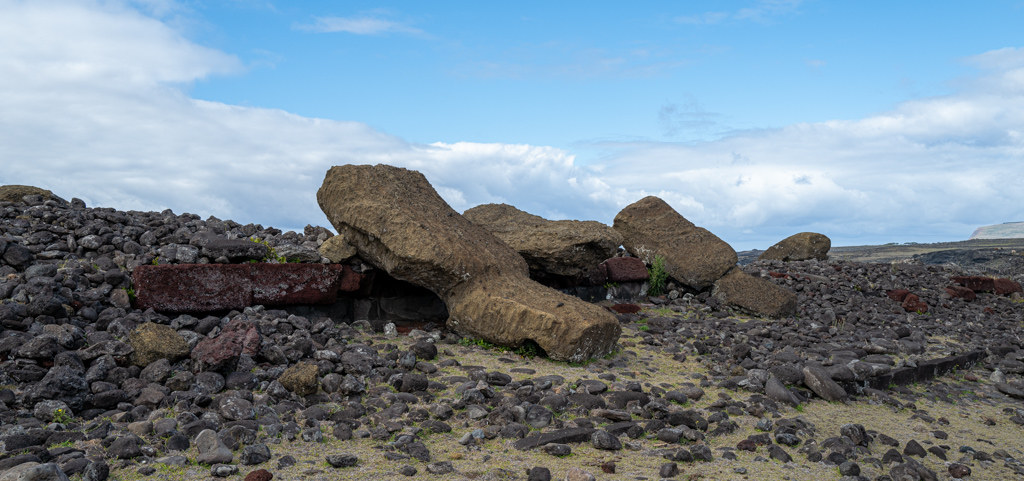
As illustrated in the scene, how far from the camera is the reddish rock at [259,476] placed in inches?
135

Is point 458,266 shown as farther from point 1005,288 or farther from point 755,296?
point 1005,288

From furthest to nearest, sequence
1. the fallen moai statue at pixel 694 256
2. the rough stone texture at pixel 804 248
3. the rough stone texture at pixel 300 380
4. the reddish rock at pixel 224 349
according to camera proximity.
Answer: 1. the rough stone texture at pixel 804 248
2. the fallen moai statue at pixel 694 256
3. the reddish rock at pixel 224 349
4. the rough stone texture at pixel 300 380

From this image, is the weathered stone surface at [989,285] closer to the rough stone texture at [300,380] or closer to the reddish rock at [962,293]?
the reddish rock at [962,293]

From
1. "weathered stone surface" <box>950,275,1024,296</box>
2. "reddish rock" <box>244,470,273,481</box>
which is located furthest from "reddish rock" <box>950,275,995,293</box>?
"reddish rock" <box>244,470,273,481</box>

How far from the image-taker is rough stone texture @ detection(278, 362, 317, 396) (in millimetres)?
4848

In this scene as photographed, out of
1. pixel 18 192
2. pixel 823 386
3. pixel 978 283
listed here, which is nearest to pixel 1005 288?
pixel 978 283

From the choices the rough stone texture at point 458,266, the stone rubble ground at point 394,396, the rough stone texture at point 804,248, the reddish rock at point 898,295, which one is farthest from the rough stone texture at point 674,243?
the rough stone texture at point 804,248

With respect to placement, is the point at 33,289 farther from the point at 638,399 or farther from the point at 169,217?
the point at 638,399

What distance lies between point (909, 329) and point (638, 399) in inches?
244

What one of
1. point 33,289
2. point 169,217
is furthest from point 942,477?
point 169,217

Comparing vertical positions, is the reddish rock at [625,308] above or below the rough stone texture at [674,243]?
below

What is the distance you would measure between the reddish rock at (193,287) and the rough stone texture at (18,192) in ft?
10.2

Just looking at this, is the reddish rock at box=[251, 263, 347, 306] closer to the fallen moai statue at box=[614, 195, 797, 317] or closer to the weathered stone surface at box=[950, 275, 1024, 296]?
the fallen moai statue at box=[614, 195, 797, 317]

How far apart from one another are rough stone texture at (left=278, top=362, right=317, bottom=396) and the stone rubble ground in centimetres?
2
